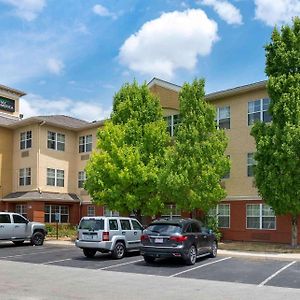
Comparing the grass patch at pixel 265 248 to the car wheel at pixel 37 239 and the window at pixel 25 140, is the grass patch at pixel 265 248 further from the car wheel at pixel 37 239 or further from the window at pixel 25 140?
the window at pixel 25 140

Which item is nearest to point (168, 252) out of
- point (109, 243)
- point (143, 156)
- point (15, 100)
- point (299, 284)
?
point (109, 243)

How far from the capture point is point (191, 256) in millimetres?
17062

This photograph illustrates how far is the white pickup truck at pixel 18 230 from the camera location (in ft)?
81.7

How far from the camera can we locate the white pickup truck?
81.7ft

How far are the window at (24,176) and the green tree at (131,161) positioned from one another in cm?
1068

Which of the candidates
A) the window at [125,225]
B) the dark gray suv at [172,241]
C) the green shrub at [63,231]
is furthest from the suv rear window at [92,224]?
the green shrub at [63,231]

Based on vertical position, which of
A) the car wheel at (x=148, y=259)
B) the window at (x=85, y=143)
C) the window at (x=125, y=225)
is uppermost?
the window at (x=85, y=143)

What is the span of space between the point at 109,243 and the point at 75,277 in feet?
15.6

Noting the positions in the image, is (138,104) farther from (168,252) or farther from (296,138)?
(168,252)

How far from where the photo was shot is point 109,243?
62.1 feet

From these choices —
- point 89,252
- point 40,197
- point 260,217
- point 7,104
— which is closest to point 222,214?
point 260,217

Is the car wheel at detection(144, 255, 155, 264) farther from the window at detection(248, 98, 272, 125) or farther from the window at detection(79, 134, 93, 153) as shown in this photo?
the window at detection(79, 134, 93, 153)

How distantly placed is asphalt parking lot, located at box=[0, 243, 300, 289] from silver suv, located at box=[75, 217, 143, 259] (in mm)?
392

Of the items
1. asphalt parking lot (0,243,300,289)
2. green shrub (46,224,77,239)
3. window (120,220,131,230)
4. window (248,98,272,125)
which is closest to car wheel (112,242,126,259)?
asphalt parking lot (0,243,300,289)
